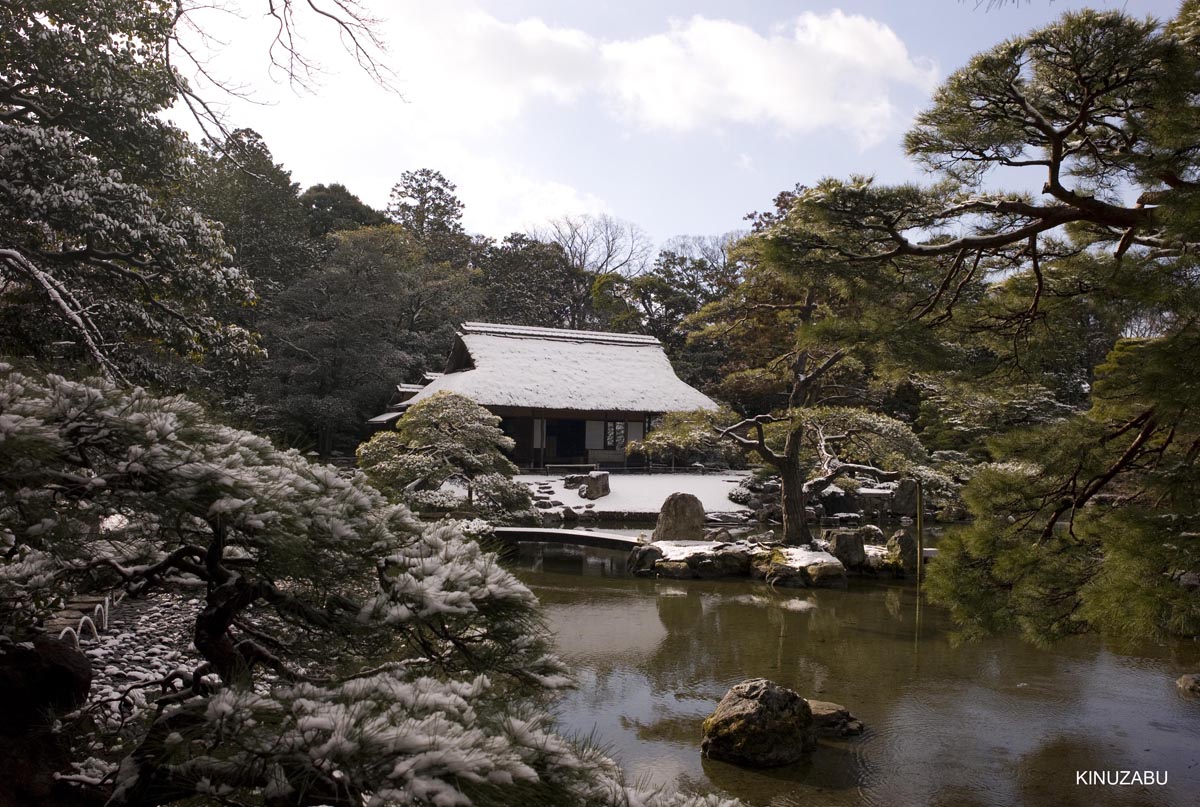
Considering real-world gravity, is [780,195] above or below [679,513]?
above

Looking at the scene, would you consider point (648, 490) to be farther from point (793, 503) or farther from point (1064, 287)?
point (1064, 287)

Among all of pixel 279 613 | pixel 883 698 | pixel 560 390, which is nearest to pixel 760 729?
pixel 883 698

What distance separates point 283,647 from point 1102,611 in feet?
11.6

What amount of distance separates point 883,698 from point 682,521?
6672mm

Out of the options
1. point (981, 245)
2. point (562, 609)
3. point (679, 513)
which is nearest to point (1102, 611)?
point (981, 245)

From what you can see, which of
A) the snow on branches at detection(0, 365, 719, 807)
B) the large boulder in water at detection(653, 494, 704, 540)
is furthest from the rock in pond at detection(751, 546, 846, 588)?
the snow on branches at detection(0, 365, 719, 807)

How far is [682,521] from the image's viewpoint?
40.0 feet

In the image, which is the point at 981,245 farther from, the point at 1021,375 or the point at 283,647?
the point at 283,647

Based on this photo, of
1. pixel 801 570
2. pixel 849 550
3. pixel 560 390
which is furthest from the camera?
pixel 560 390

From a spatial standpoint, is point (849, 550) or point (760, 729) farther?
point (849, 550)

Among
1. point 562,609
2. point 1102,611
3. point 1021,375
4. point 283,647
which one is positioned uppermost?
point 1021,375

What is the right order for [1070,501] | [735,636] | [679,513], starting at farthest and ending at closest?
[679,513] < [735,636] < [1070,501]

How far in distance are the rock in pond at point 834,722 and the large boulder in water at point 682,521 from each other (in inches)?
282

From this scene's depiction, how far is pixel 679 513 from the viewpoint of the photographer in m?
12.2
